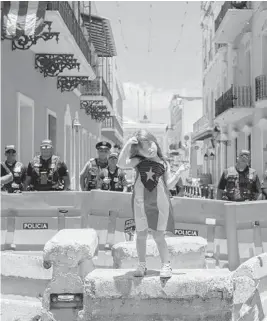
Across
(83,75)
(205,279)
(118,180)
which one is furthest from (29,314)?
(83,75)

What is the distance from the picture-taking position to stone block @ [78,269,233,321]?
169 inches

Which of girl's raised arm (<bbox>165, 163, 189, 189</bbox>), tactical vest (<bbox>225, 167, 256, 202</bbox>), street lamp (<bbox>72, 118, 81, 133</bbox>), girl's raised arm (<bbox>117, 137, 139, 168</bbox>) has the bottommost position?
tactical vest (<bbox>225, 167, 256, 202</bbox>)

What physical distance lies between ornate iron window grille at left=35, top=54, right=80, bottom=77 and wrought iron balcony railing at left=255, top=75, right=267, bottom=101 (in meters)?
6.74

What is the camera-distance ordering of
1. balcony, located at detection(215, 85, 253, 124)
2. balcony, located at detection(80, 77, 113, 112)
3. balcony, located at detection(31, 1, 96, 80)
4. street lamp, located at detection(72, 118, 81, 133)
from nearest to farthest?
balcony, located at detection(31, 1, 96, 80) → balcony, located at detection(215, 85, 253, 124) → street lamp, located at detection(72, 118, 81, 133) → balcony, located at detection(80, 77, 113, 112)

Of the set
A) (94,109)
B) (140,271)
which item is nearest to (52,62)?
(140,271)

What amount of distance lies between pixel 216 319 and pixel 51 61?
402 inches

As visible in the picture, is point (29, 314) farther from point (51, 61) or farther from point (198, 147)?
point (198, 147)

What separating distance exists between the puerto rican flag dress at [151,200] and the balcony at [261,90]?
44.7 feet

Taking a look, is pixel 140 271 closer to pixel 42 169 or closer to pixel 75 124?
pixel 42 169

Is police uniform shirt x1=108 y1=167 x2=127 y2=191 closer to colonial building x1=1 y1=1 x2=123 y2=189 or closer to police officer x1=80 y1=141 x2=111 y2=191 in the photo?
police officer x1=80 y1=141 x2=111 y2=191

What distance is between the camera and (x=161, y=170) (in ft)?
15.3

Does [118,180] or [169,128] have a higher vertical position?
[169,128]

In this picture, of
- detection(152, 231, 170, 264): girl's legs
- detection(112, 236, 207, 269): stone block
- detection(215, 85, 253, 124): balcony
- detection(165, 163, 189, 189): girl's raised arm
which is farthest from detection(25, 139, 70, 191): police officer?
detection(215, 85, 253, 124): balcony

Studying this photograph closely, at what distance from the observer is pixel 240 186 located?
778 cm
